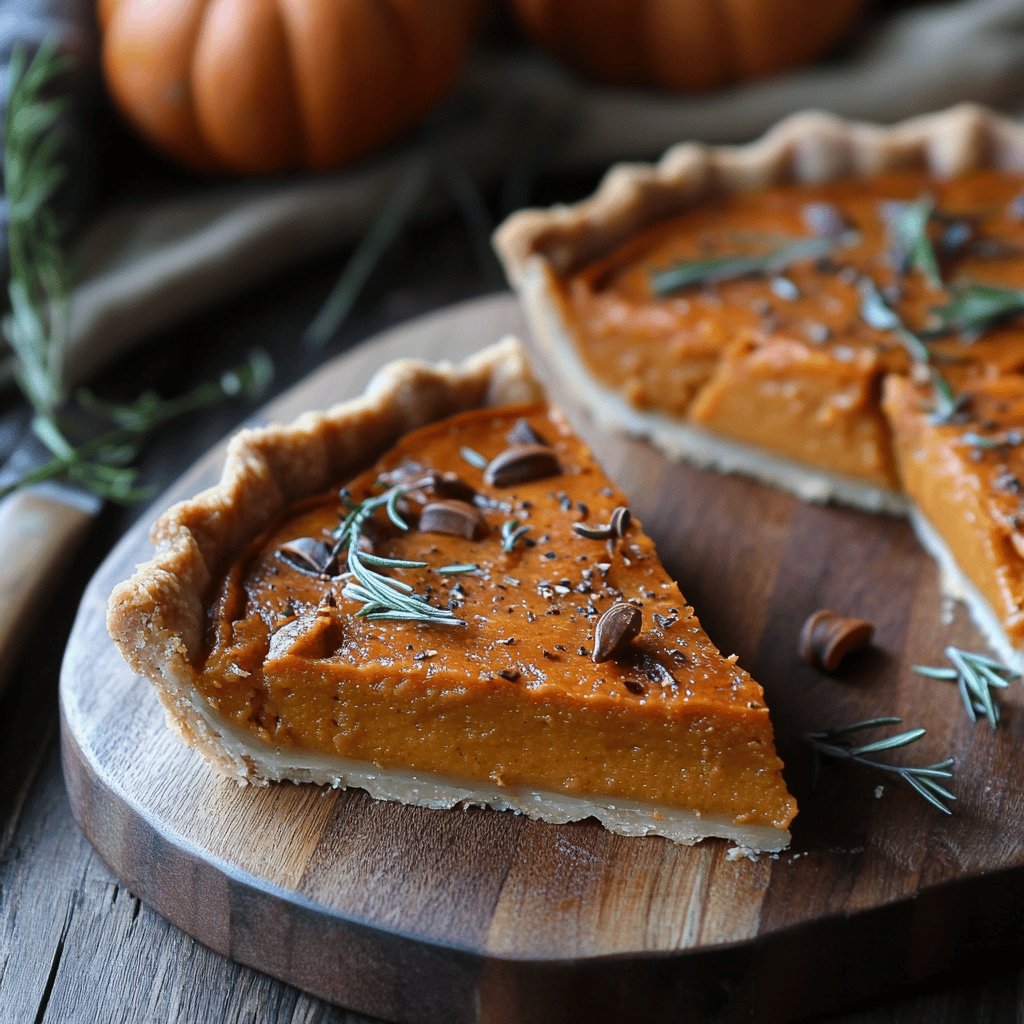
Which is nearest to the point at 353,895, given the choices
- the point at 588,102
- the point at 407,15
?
the point at 407,15

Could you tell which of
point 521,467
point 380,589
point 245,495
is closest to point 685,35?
point 521,467

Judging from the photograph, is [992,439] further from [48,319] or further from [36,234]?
[36,234]

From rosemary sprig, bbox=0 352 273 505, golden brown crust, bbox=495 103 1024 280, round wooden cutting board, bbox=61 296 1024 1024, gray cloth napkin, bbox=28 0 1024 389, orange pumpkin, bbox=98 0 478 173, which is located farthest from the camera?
gray cloth napkin, bbox=28 0 1024 389

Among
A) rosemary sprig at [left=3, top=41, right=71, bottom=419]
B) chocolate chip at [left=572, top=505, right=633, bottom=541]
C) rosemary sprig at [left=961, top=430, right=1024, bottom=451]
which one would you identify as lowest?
rosemary sprig at [left=961, top=430, right=1024, bottom=451]

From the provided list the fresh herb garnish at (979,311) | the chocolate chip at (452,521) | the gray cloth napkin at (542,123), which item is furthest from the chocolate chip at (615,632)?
the gray cloth napkin at (542,123)

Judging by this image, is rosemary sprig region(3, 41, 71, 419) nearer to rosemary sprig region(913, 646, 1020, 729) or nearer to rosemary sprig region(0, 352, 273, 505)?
rosemary sprig region(0, 352, 273, 505)

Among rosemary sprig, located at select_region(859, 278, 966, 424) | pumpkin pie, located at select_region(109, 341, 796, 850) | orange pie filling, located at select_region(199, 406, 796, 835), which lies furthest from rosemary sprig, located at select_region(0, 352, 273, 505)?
rosemary sprig, located at select_region(859, 278, 966, 424)

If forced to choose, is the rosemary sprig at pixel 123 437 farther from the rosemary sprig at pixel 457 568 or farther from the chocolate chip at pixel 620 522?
the chocolate chip at pixel 620 522
